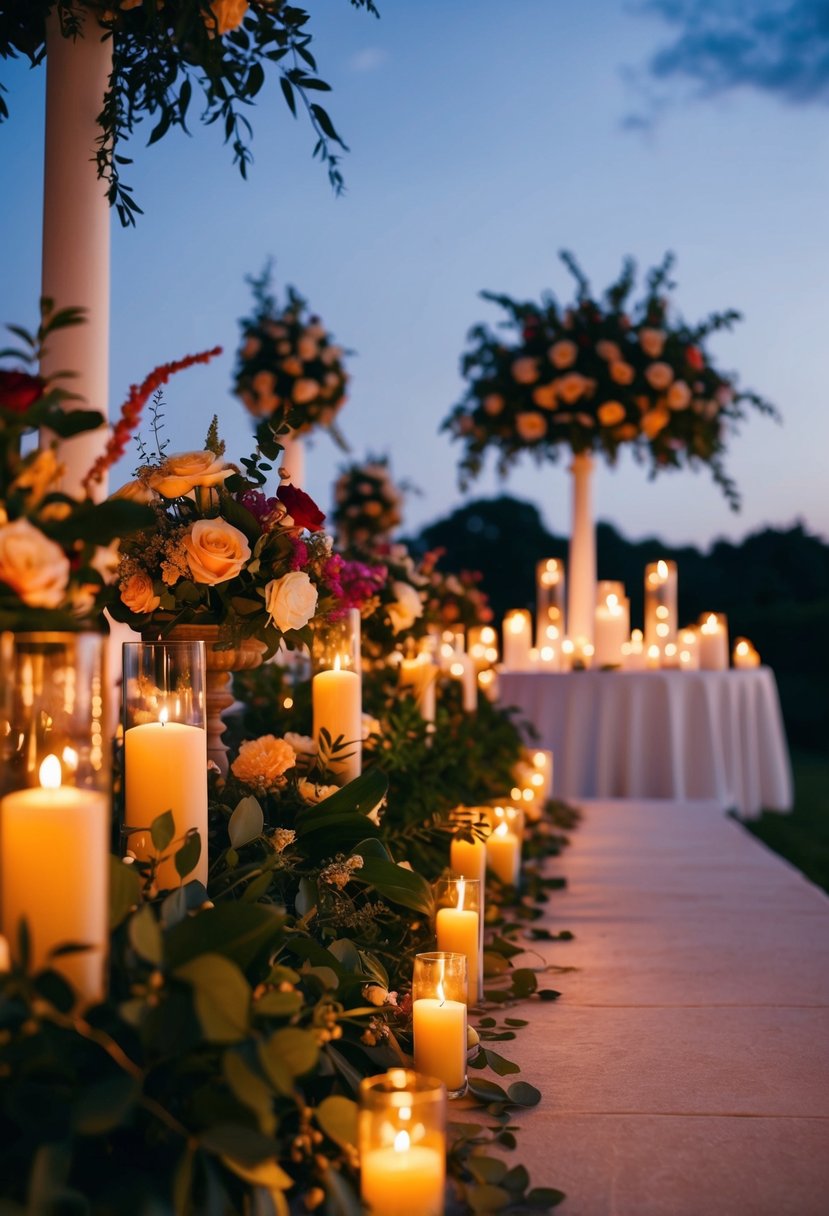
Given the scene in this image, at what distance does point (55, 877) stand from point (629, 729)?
405 cm

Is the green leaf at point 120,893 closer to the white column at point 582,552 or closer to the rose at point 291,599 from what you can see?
the rose at point 291,599

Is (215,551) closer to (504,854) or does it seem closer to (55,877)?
(55,877)

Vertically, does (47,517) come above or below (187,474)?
below

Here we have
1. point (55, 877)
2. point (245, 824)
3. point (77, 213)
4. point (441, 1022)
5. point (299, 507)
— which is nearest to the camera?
point (55, 877)

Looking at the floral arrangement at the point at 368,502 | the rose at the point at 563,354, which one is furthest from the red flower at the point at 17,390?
the floral arrangement at the point at 368,502

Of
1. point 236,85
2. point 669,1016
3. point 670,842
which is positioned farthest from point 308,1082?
point 670,842

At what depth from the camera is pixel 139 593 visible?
1.55 meters

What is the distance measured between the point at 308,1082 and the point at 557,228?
685 centimetres

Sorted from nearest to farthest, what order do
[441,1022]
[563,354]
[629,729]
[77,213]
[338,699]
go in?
1. [441,1022]
2. [338,699]
3. [77,213]
4. [629,729]
5. [563,354]

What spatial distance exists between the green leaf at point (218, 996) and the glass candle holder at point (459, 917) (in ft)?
2.41

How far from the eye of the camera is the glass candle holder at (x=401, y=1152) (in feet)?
3.05

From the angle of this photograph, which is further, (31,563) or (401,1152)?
(401,1152)

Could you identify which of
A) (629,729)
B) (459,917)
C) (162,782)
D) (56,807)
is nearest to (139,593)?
(162,782)

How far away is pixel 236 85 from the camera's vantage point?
172cm
